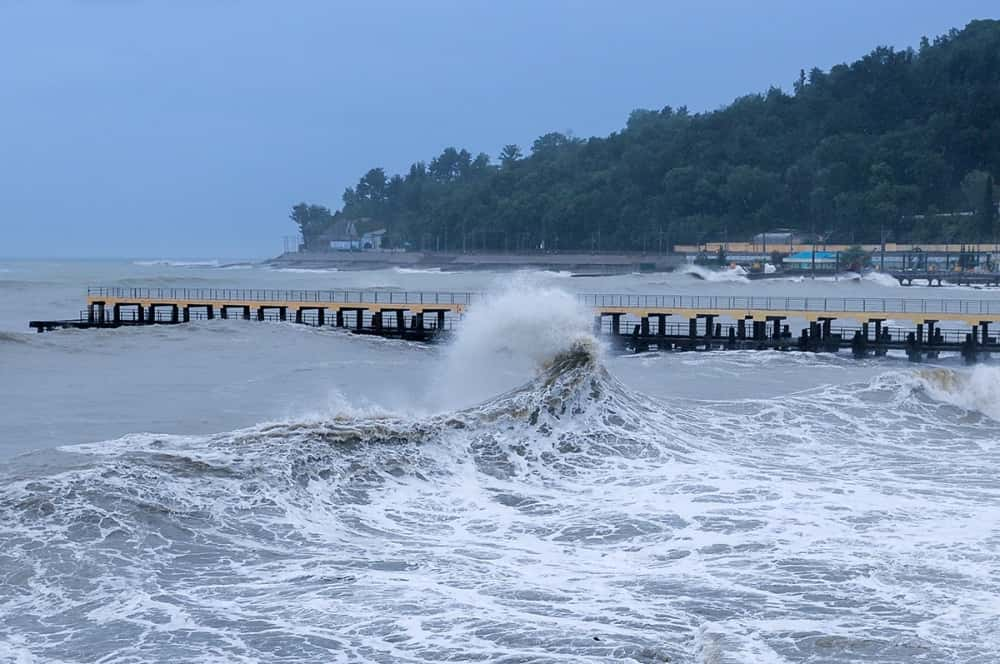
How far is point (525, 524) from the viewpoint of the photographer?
54.7ft

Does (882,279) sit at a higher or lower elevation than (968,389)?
higher

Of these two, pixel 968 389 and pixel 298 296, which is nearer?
pixel 968 389

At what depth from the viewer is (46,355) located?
152 feet

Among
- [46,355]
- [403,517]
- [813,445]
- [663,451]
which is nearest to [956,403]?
[813,445]

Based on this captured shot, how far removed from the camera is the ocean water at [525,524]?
12.1 m

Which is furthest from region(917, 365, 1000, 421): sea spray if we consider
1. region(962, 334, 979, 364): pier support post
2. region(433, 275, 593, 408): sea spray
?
region(962, 334, 979, 364): pier support post

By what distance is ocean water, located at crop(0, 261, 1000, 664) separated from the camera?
12109mm

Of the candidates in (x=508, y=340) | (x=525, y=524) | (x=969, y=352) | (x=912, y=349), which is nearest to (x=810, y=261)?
(x=912, y=349)

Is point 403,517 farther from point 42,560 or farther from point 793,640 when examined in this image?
point 793,640

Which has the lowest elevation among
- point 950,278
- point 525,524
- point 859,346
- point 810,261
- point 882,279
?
point 525,524

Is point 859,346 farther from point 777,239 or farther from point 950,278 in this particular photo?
point 777,239

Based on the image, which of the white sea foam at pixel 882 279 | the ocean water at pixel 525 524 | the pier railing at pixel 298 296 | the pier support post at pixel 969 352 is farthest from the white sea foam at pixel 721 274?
the ocean water at pixel 525 524

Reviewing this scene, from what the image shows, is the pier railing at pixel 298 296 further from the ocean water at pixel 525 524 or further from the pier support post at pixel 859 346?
the ocean water at pixel 525 524

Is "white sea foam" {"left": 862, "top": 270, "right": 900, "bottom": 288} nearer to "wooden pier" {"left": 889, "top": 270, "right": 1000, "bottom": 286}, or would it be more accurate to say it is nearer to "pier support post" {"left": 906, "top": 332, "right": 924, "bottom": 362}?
"wooden pier" {"left": 889, "top": 270, "right": 1000, "bottom": 286}
